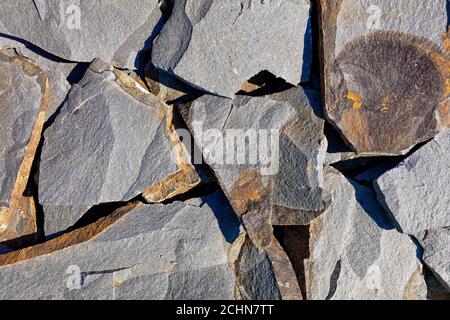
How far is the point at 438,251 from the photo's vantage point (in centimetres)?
229

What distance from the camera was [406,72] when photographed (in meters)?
2.17

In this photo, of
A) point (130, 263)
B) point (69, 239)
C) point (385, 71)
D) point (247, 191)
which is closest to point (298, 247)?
point (247, 191)

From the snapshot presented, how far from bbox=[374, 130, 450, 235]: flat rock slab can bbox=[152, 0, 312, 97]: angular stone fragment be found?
2.10ft

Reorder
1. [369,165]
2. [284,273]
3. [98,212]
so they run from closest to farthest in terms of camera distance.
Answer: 1. [284,273]
2. [98,212]
3. [369,165]

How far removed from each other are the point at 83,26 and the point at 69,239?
2.77ft

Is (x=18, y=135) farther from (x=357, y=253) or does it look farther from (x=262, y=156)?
(x=357, y=253)

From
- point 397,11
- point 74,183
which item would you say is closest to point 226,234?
point 74,183

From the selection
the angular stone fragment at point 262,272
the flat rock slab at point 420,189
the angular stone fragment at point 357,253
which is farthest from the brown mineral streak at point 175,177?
the flat rock slab at point 420,189

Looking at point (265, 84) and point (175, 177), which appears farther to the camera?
→ point (265, 84)

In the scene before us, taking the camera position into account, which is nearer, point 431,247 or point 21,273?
point 21,273

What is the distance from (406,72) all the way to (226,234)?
37.2 inches

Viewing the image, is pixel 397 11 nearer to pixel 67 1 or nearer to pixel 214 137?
pixel 214 137

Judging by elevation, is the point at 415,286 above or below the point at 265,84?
below

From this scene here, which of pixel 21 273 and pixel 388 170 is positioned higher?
pixel 388 170
